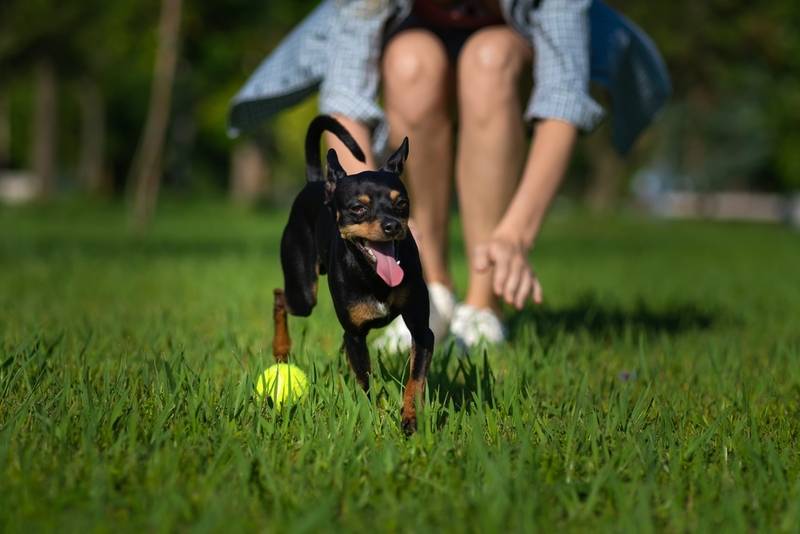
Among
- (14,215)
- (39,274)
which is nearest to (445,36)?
(39,274)

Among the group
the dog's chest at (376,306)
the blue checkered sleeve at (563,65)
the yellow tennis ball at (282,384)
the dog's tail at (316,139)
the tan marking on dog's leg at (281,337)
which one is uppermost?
the blue checkered sleeve at (563,65)

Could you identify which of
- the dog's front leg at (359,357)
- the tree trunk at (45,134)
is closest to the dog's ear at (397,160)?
the dog's front leg at (359,357)

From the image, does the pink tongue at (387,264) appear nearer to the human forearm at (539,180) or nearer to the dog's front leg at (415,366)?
the dog's front leg at (415,366)

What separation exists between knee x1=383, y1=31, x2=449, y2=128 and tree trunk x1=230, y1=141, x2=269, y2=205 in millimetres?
25140

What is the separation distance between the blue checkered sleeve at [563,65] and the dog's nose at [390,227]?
1387mm

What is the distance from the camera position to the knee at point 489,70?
364 cm

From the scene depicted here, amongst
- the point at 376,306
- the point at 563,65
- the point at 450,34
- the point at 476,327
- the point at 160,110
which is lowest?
the point at 476,327

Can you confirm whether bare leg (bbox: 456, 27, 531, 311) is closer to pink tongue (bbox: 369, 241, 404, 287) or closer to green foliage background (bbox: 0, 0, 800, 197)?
pink tongue (bbox: 369, 241, 404, 287)

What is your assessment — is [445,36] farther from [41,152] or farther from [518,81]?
[41,152]

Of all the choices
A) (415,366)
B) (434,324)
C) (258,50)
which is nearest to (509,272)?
(415,366)

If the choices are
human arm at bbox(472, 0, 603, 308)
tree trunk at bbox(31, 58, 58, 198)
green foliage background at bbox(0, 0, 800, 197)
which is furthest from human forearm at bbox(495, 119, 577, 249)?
tree trunk at bbox(31, 58, 58, 198)

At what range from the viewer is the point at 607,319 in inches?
194

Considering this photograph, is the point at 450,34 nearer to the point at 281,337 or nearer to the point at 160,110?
the point at 281,337

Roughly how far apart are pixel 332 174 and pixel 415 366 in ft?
1.62
